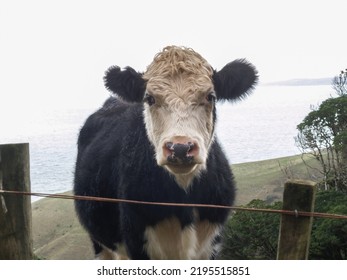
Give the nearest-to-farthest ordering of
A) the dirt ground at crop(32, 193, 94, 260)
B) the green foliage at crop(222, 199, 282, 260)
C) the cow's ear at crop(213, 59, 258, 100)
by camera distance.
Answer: the cow's ear at crop(213, 59, 258, 100), the green foliage at crop(222, 199, 282, 260), the dirt ground at crop(32, 193, 94, 260)

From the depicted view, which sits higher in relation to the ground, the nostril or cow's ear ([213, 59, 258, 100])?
cow's ear ([213, 59, 258, 100])

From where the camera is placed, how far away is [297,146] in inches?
895

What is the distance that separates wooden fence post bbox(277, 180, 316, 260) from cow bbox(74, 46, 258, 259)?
74 centimetres

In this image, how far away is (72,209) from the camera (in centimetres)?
3434

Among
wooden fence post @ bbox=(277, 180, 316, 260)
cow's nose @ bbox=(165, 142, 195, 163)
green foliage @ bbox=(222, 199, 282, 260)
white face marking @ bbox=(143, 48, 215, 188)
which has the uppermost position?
white face marking @ bbox=(143, 48, 215, 188)

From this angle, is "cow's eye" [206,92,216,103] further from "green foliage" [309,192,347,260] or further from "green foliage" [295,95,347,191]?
"green foliage" [295,95,347,191]

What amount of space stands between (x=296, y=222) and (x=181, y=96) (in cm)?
135

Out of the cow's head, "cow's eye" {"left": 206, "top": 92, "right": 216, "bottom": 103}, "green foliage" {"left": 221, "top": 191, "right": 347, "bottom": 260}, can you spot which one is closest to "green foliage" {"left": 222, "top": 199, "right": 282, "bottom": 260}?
"green foliage" {"left": 221, "top": 191, "right": 347, "bottom": 260}

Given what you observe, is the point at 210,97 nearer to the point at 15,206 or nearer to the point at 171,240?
the point at 171,240

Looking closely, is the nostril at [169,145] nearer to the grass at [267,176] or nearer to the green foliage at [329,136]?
the green foliage at [329,136]

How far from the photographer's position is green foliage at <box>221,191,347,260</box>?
16.1 m

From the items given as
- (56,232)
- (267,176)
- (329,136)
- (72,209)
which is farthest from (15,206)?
(72,209)

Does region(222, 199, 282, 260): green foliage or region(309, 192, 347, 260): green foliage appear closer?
region(309, 192, 347, 260): green foliage

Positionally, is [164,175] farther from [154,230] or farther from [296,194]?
[296,194]
